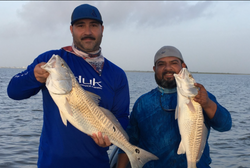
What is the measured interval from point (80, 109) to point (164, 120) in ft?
4.45

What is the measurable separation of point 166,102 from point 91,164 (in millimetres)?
1510

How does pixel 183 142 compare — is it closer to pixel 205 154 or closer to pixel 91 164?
pixel 205 154

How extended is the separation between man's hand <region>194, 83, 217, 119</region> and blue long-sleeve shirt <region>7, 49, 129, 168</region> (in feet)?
4.06

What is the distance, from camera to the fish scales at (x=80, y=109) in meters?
3.32

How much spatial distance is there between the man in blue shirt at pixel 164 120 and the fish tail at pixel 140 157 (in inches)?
11.8

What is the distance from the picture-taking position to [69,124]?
3.58m

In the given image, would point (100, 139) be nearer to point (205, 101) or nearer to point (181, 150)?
A: point (181, 150)

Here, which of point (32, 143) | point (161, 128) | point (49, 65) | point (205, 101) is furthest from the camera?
point (32, 143)

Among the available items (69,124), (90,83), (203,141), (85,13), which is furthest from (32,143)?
(203,141)

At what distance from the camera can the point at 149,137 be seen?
4.00m

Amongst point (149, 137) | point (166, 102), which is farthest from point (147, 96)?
point (149, 137)

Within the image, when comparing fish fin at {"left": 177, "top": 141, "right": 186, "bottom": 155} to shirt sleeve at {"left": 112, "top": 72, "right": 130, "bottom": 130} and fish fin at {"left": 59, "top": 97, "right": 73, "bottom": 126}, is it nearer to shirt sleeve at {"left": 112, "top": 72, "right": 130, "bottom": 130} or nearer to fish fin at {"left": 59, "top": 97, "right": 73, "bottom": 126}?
shirt sleeve at {"left": 112, "top": 72, "right": 130, "bottom": 130}

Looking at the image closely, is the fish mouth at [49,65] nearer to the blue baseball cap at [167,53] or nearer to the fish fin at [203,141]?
the blue baseball cap at [167,53]

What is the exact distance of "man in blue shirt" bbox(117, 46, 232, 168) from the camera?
12.3ft
